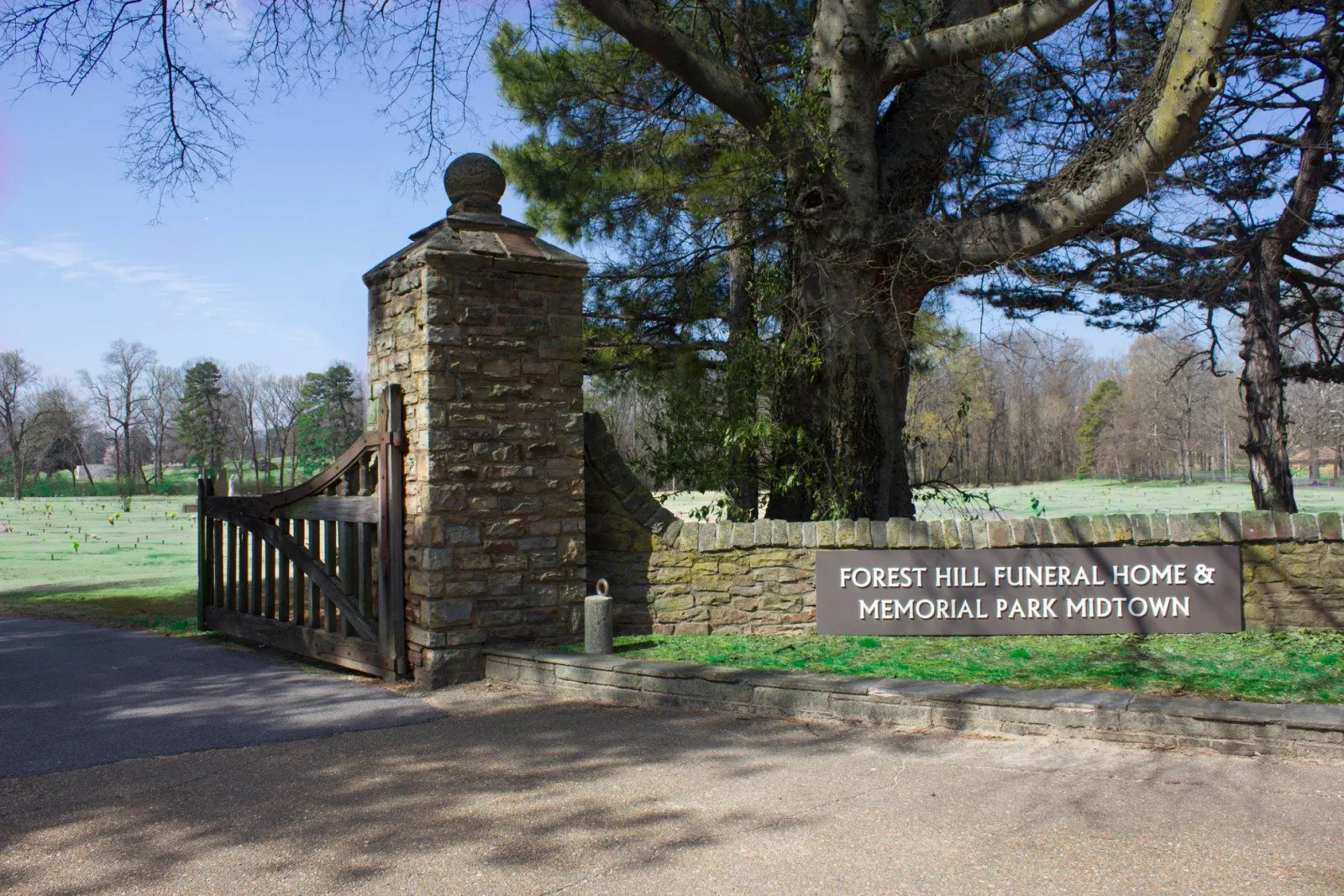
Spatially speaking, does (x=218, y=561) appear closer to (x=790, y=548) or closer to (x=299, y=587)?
(x=299, y=587)

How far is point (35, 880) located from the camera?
3492 millimetres

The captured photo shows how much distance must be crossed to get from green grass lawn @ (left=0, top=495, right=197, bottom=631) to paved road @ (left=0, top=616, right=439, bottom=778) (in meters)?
2.21

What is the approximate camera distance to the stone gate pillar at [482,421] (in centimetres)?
666

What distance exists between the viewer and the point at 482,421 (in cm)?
684

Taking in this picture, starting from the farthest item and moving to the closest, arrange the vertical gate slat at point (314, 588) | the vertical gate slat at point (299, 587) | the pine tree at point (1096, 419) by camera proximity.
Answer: the pine tree at point (1096, 419) → the vertical gate slat at point (299, 587) → the vertical gate slat at point (314, 588)

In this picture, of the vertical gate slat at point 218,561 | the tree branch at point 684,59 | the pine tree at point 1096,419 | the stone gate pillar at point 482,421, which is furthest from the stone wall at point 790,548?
the pine tree at point 1096,419

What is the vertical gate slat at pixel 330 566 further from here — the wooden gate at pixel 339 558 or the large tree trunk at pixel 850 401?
the large tree trunk at pixel 850 401

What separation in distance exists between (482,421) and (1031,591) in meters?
4.19

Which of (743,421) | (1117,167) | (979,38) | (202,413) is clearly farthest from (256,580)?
(202,413)

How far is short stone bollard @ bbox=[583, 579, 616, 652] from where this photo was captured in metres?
6.73

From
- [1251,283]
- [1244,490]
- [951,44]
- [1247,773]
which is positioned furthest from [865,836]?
[1244,490]

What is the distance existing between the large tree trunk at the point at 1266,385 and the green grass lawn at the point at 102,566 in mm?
11487

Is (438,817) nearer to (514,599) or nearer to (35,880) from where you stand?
(35,880)

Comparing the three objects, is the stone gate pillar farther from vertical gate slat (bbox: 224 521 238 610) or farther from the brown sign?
vertical gate slat (bbox: 224 521 238 610)
